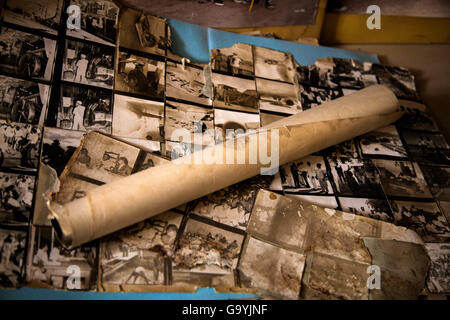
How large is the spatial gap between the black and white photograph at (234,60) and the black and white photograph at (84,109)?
0.71 metres

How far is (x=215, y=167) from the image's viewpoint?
145cm

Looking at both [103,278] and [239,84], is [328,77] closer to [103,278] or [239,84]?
[239,84]

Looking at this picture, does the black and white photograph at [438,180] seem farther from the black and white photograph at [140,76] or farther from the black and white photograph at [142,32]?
the black and white photograph at [142,32]

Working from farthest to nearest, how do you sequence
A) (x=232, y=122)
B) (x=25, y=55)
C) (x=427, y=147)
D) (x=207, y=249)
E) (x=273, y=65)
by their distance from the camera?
(x=273, y=65) → (x=427, y=147) → (x=232, y=122) → (x=25, y=55) → (x=207, y=249)

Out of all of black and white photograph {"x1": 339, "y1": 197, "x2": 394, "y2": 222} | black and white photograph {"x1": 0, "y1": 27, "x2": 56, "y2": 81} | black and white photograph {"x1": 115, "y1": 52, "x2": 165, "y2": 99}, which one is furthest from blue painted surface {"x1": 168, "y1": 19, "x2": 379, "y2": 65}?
black and white photograph {"x1": 339, "y1": 197, "x2": 394, "y2": 222}

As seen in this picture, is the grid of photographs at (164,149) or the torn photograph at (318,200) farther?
the torn photograph at (318,200)

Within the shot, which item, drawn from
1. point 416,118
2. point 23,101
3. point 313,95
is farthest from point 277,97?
point 23,101

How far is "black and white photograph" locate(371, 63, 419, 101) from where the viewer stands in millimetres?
2408

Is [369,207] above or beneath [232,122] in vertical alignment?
beneath

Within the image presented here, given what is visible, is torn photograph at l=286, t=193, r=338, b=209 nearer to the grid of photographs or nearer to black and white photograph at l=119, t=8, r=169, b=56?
the grid of photographs

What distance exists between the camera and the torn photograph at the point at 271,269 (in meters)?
1.37

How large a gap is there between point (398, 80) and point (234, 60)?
126 centimetres

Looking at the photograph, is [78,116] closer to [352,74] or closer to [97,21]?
[97,21]

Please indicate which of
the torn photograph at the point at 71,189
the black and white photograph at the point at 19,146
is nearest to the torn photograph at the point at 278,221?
the torn photograph at the point at 71,189
